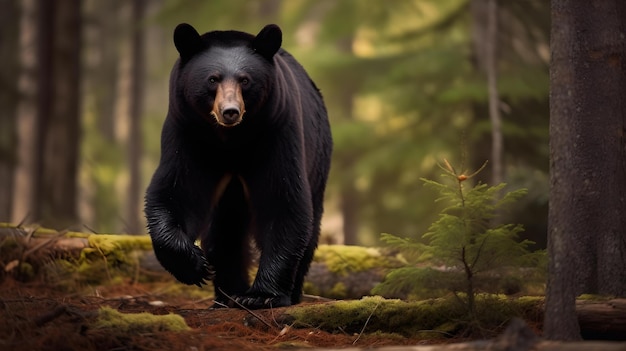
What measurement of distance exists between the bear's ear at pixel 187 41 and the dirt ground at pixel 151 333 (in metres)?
1.78

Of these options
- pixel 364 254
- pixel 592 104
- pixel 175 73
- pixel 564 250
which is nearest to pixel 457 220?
pixel 564 250

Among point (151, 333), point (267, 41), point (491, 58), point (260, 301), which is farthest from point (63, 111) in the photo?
point (151, 333)

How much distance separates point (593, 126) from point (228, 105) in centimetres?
224

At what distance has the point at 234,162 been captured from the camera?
19.0 feet

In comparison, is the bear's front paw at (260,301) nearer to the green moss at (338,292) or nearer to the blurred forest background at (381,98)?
the green moss at (338,292)

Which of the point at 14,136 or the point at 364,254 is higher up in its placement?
the point at 14,136

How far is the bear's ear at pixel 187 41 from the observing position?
18.4ft

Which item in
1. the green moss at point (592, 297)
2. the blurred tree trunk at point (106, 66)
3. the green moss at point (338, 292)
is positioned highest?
the blurred tree trunk at point (106, 66)

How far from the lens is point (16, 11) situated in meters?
20.3

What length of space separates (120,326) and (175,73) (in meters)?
2.12

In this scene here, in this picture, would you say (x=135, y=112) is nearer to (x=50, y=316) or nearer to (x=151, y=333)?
(x=50, y=316)

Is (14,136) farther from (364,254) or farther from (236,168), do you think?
(236,168)

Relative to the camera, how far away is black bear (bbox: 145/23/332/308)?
5.55m

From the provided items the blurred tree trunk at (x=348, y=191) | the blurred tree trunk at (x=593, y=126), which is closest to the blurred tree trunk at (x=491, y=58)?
the blurred tree trunk at (x=348, y=191)
